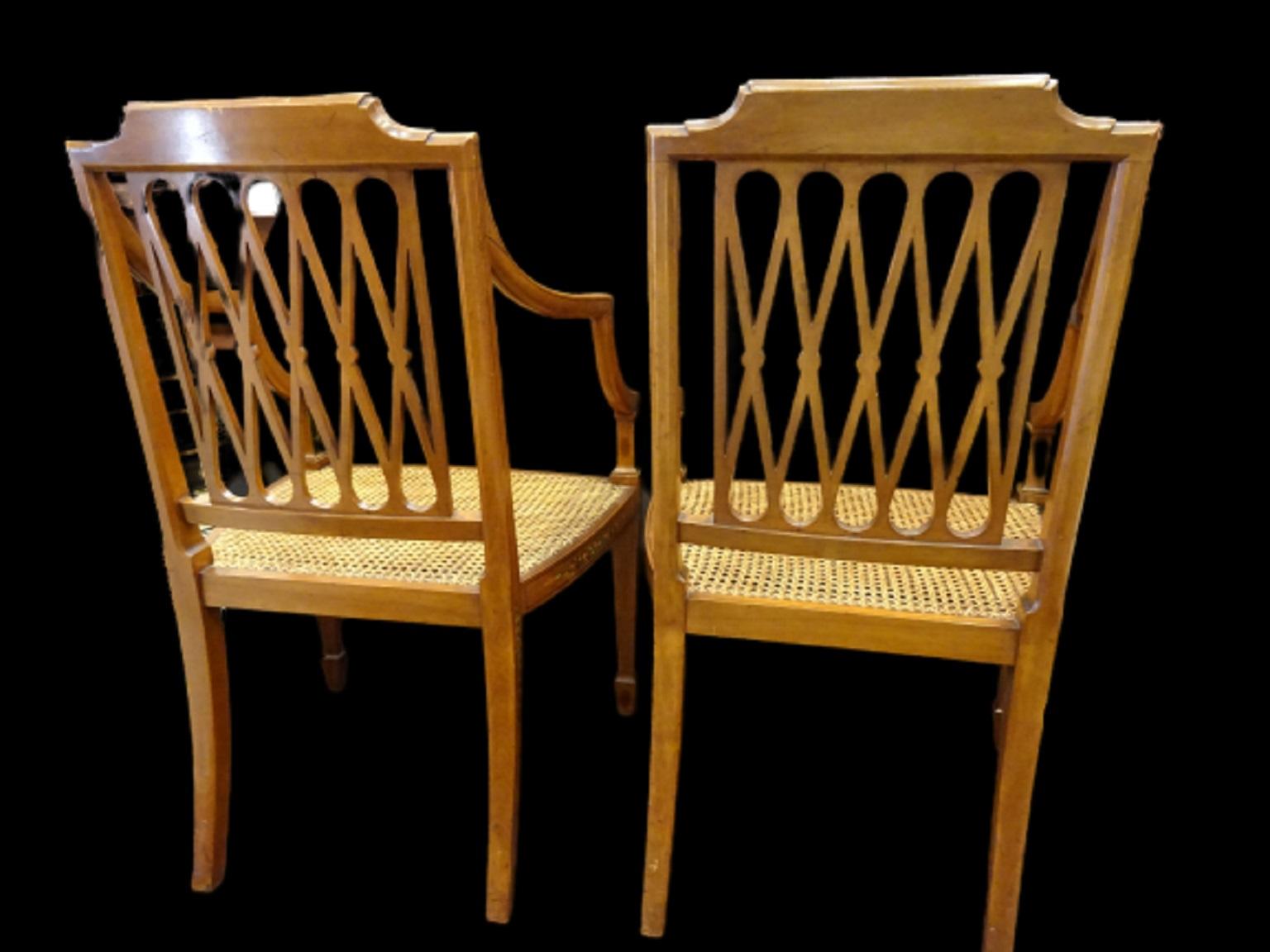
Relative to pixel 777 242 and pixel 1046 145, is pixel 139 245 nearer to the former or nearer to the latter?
pixel 777 242

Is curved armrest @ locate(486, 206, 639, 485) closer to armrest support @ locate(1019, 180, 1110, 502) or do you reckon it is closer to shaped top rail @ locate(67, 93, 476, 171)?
shaped top rail @ locate(67, 93, 476, 171)

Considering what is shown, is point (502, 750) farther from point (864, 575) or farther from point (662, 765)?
point (864, 575)

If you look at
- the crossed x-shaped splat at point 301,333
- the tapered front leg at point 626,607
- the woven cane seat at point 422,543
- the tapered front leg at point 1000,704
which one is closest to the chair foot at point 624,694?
the tapered front leg at point 626,607

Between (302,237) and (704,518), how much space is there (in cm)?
73

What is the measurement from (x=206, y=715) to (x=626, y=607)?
3.05ft

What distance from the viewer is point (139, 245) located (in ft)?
4.71

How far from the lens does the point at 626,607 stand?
217 centimetres


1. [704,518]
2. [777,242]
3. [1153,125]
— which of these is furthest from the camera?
[704,518]

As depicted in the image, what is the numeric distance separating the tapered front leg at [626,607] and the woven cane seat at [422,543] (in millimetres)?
158

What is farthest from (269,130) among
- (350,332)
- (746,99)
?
(746,99)

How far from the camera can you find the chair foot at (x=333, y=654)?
234 centimetres

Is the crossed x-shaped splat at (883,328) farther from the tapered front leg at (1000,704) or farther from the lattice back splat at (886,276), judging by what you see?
the tapered front leg at (1000,704)

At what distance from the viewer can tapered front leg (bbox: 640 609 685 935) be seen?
149 cm

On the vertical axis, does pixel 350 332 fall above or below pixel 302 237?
below
